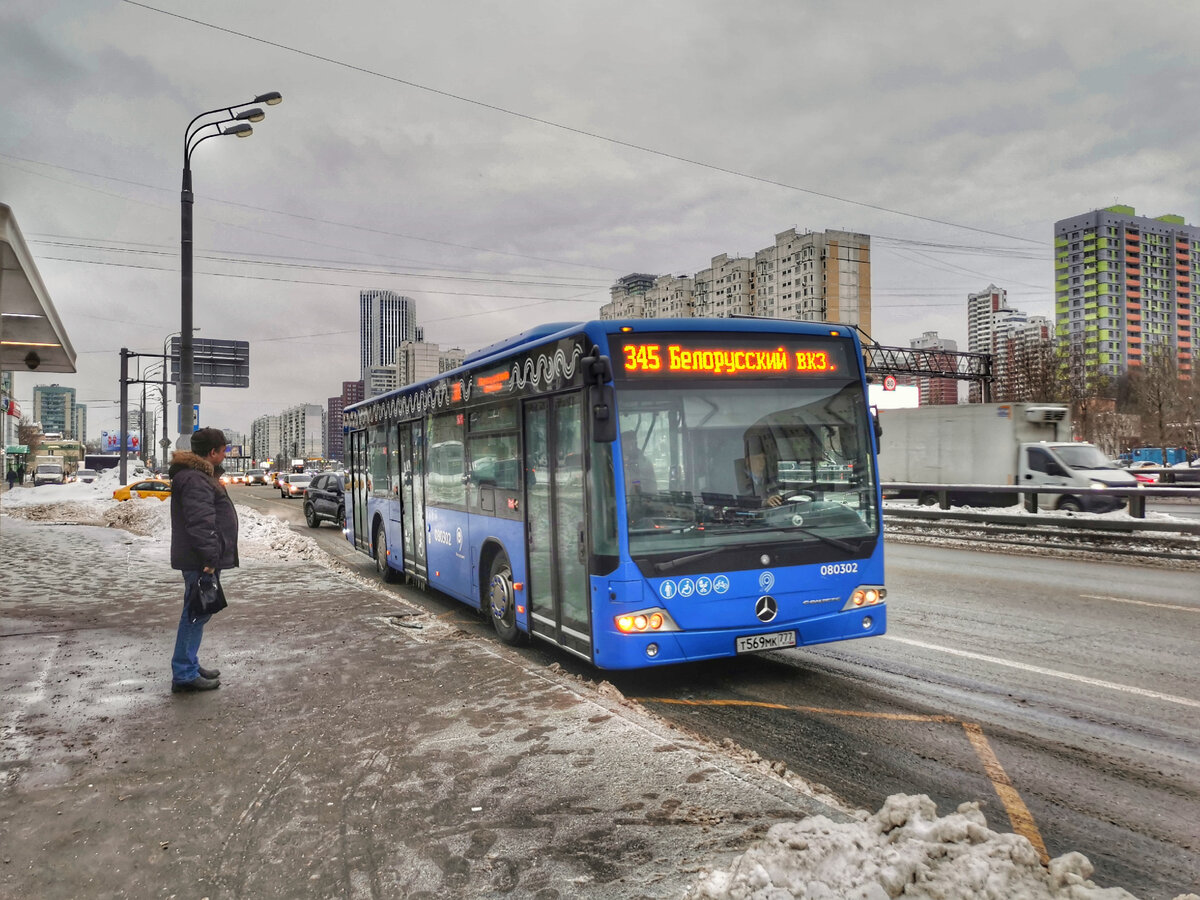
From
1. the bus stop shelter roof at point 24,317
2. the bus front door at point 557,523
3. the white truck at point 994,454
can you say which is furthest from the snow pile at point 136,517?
the white truck at point 994,454

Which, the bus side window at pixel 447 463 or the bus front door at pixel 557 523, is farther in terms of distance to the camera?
the bus side window at pixel 447 463

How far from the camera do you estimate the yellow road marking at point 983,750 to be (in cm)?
396

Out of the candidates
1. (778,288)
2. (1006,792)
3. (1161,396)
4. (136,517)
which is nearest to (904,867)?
(1006,792)

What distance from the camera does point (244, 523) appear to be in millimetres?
22016

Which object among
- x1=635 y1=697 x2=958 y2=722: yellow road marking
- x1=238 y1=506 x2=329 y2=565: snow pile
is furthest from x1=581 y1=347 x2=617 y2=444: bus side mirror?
x1=238 y1=506 x2=329 y2=565: snow pile

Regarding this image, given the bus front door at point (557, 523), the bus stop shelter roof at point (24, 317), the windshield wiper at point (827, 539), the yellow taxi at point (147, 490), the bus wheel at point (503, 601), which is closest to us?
the windshield wiper at point (827, 539)

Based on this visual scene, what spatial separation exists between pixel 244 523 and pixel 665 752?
19.8 meters

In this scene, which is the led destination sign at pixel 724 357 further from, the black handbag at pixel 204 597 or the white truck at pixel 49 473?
the white truck at pixel 49 473

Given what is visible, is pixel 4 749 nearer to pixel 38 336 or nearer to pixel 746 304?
pixel 38 336

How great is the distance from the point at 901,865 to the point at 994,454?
948 inches

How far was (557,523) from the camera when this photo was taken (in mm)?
6934

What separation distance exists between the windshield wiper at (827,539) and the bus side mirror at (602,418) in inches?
55.5

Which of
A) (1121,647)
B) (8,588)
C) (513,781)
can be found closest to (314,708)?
(513,781)

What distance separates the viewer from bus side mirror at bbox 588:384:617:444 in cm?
593
